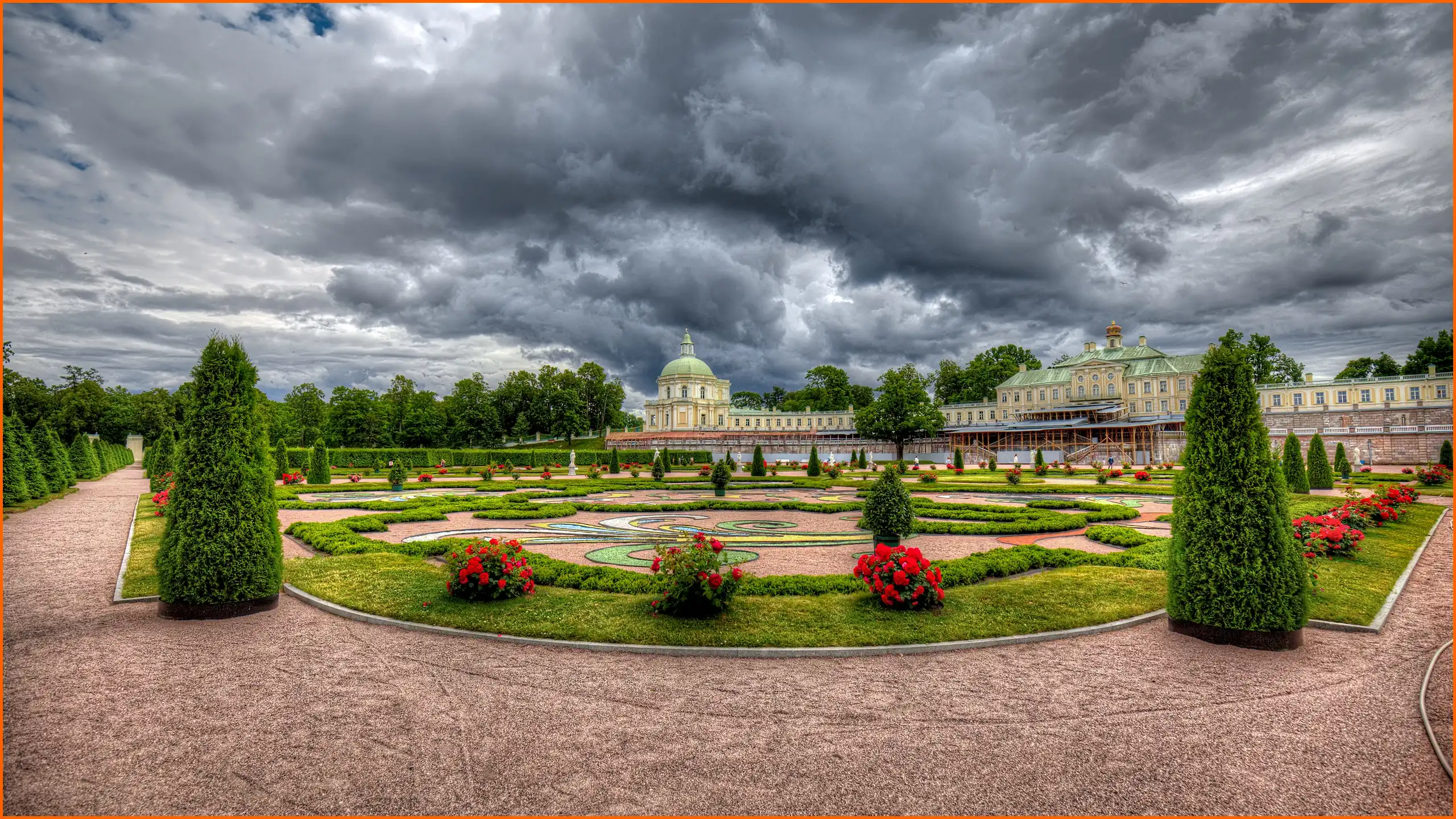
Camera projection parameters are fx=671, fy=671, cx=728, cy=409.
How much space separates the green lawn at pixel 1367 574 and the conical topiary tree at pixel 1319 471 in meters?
13.0

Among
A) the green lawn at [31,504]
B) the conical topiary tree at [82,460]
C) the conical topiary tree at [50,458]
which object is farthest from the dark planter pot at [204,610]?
the conical topiary tree at [82,460]

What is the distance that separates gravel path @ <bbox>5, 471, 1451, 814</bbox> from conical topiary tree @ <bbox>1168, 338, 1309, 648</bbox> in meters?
0.38

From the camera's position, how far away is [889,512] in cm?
1359

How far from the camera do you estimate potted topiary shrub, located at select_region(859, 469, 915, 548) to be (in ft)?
44.5

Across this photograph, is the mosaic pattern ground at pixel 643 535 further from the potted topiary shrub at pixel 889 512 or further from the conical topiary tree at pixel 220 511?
the conical topiary tree at pixel 220 511

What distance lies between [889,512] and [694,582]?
648 centimetres

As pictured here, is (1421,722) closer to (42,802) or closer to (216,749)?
(216,749)

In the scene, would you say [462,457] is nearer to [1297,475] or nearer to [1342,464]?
[1297,475]

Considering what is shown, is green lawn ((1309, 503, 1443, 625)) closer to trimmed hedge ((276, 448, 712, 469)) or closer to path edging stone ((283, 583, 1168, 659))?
path edging stone ((283, 583, 1168, 659))

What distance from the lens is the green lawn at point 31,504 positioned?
771 inches

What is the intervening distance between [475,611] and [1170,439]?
66.0m

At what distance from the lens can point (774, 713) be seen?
18.9ft

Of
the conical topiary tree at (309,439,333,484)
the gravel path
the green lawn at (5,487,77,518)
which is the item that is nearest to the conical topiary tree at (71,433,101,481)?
the green lawn at (5,487,77,518)

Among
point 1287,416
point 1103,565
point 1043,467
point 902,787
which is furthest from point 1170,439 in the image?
point 902,787
